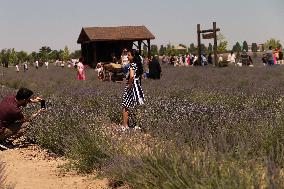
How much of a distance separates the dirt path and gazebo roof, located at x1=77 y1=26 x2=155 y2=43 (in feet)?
96.4

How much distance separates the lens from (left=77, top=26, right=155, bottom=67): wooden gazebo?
37.4m

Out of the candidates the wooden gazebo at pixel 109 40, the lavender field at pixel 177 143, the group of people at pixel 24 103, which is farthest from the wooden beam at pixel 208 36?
the group of people at pixel 24 103

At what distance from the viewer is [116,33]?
38500 mm

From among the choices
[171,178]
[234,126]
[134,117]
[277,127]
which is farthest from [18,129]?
[171,178]

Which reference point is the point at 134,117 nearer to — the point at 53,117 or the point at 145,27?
the point at 53,117

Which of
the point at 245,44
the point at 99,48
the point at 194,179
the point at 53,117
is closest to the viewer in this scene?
the point at 194,179

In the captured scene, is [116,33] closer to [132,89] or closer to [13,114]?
[132,89]

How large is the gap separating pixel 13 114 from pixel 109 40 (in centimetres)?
2933

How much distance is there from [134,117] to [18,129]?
1.97 meters

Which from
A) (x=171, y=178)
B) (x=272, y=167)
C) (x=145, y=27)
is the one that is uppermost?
(x=145, y=27)

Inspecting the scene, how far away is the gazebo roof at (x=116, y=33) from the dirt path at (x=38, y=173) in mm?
29376

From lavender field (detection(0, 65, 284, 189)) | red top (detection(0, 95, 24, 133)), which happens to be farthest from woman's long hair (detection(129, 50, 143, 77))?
red top (detection(0, 95, 24, 133))

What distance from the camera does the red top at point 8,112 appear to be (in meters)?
7.83

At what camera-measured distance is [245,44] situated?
157 metres
